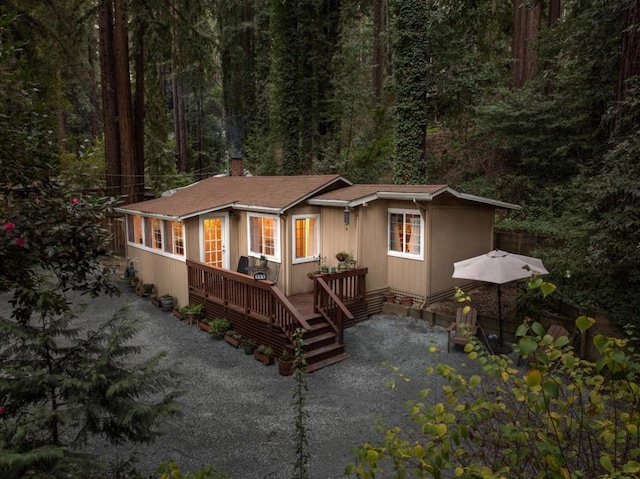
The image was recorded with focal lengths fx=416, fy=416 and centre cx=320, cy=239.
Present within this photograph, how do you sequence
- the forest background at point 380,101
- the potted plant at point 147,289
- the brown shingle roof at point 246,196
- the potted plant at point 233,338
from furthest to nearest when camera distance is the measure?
the potted plant at point 147,289 < the brown shingle roof at point 246,196 < the potted plant at point 233,338 < the forest background at point 380,101

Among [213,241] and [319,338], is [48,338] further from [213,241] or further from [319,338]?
[213,241]

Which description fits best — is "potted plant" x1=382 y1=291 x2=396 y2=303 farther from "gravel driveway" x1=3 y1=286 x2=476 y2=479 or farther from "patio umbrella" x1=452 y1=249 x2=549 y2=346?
"patio umbrella" x1=452 y1=249 x2=549 y2=346

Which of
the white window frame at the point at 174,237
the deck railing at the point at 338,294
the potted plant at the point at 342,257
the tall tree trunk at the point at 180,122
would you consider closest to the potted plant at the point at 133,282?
the white window frame at the point at 174,237

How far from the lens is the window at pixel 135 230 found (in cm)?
1312

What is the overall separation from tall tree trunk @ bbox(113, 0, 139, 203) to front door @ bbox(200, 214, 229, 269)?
4943 millimetres

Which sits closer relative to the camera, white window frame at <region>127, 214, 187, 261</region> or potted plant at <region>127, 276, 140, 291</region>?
white window frame at <region>127, 214, 187, 261</region>

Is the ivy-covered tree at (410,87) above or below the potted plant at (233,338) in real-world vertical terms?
above

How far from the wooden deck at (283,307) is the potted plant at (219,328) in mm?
151

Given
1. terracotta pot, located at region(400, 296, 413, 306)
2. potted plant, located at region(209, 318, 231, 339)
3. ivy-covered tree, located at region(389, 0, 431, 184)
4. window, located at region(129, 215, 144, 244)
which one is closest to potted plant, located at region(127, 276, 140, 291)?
window, located at region(129, 215, 144, 244)

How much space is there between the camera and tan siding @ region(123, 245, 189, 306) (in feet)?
36.0

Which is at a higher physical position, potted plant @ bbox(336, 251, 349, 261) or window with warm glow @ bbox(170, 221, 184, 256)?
window with warm glow @ bbox(170, 221, 184, 256)

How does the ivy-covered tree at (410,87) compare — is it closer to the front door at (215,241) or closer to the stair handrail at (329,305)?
the front door at (215,241)

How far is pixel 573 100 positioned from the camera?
1296cm

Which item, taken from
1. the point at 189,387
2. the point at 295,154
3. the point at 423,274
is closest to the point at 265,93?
the point at 295,154
